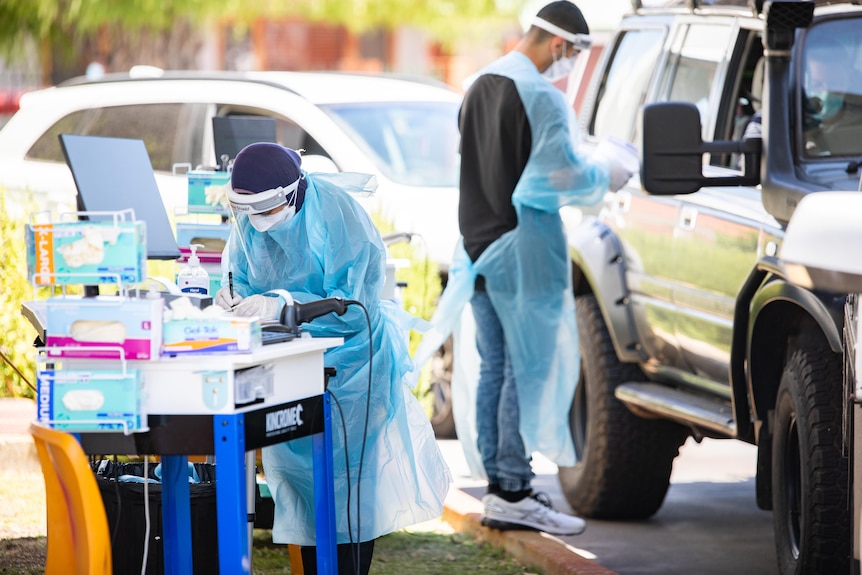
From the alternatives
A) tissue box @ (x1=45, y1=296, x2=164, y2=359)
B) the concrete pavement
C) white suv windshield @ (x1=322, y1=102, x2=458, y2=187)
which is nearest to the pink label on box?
tissue box @ (x1=45, y1=296, x2=164, y2=359)

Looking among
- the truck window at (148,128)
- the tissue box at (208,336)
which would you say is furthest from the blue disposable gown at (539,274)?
the truck window at (148,128)

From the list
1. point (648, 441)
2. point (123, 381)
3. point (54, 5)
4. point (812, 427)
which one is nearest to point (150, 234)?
point (123, 381)

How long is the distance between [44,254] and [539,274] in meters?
2.95

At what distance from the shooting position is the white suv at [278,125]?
873 cm

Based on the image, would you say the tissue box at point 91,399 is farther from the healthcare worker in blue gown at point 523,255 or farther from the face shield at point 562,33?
the face shield at point 562,33

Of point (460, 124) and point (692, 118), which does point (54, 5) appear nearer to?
point (460, 124)

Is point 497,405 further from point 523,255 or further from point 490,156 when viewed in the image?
point 490,156

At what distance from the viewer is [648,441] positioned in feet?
22.2

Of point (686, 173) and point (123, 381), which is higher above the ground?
point (686, 173)

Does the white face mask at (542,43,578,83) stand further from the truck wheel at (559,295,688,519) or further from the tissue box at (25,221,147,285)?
the tissue box at (25,221,147,285)

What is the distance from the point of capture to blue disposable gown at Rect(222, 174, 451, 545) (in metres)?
4.48

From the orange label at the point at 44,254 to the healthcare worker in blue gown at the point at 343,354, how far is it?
0.70 m

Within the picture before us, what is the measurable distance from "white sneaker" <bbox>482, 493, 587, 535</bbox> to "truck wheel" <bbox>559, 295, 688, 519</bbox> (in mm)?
422

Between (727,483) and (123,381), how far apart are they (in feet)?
16.4
